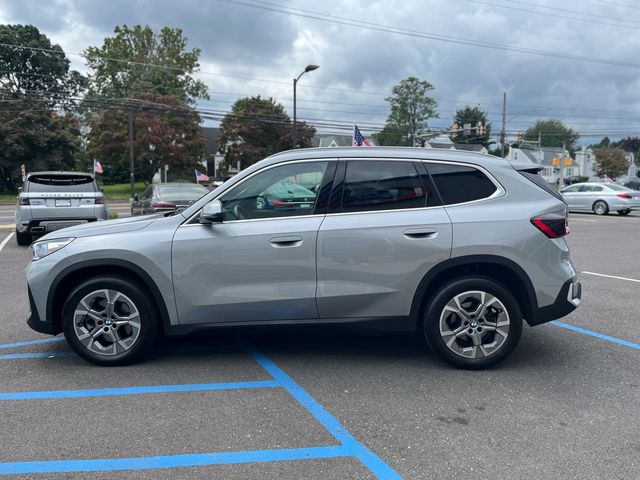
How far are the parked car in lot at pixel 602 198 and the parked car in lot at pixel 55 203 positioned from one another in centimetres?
2055

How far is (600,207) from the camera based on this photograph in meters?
23.5

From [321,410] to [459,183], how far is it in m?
2.17

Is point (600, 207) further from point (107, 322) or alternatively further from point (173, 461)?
point (173, 461)

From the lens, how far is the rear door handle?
420 cm

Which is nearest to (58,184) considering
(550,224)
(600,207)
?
(550,224)

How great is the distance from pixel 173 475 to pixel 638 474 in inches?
101

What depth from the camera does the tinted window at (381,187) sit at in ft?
14.2

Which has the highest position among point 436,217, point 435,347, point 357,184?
point 357,184

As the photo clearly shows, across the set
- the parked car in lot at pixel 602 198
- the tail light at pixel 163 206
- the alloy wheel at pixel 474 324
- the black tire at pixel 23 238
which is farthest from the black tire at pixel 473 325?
the parked car in lot at pixel 602 198

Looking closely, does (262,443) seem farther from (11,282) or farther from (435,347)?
(11,282)

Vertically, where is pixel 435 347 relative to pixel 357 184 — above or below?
below

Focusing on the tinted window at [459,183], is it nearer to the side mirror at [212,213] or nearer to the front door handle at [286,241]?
the front door handle at [286,241]

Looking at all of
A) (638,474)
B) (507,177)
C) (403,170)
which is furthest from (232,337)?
(638,474)

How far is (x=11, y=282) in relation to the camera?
26.0 feet
